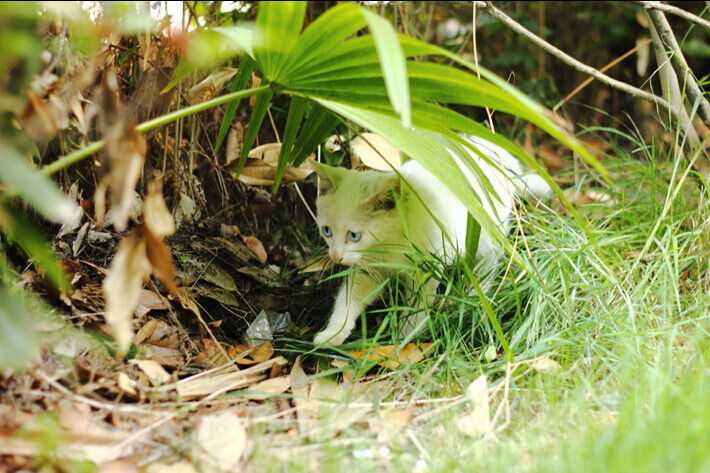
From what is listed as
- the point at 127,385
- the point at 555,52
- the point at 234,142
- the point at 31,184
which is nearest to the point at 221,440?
the point at 127,385

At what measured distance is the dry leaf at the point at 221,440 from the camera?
4.35 feet

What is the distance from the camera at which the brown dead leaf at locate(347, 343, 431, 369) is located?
186 centimetres

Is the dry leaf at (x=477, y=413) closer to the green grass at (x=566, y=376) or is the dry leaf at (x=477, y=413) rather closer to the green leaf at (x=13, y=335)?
the green grass at (x=566, y=376)

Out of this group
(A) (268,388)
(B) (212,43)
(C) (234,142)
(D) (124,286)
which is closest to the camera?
(D) (124,286)

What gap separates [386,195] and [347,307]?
404 mm

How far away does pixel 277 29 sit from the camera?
1378mm

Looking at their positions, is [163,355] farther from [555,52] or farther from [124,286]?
[555,52]

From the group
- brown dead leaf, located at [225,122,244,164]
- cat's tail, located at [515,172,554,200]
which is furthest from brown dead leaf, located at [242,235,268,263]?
cat's tail, located at [515,172,554,200]

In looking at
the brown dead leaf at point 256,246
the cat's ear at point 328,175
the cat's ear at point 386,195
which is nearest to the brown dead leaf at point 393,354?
the cat's ear at point 386,195

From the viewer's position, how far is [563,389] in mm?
1608

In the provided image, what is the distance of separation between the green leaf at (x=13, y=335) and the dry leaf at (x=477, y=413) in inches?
37.9

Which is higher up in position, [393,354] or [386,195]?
[386,195]

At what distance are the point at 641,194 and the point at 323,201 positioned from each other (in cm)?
140

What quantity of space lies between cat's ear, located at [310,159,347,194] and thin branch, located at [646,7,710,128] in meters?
1.24
